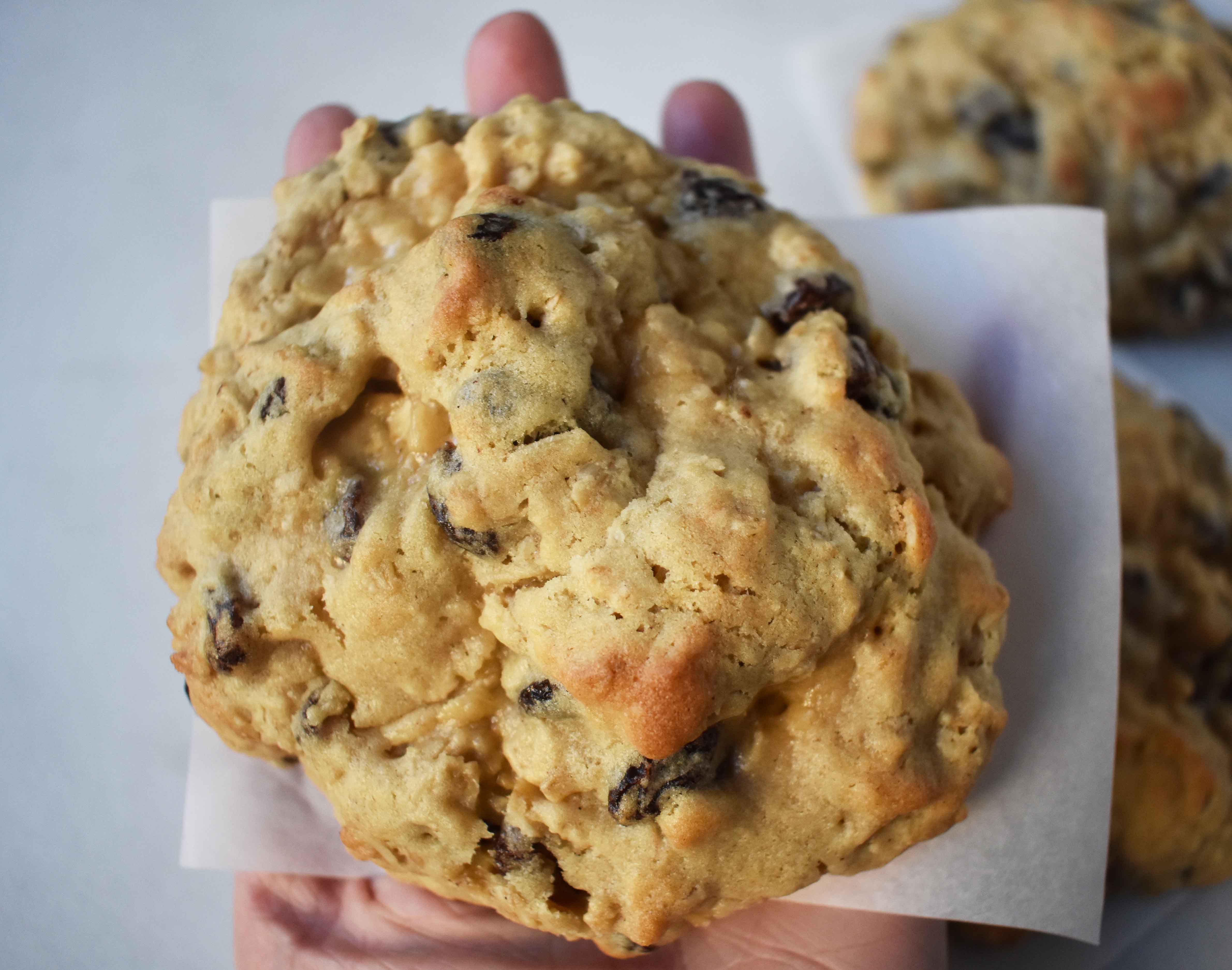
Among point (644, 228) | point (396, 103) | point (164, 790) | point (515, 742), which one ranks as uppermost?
point (396, 103)

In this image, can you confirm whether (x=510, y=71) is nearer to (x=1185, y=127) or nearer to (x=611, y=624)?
(x=611, y=624)

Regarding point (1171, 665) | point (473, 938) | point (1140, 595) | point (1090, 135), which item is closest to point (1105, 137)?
point (1090, 135)

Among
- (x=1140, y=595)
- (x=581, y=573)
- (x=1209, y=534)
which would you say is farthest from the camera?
(x=1209, y=534)

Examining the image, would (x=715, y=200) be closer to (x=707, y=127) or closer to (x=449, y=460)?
(x=449, y=460)

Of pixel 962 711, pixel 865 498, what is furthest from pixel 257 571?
pixel 962 711

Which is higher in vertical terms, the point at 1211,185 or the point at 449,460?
the point at 1211,185

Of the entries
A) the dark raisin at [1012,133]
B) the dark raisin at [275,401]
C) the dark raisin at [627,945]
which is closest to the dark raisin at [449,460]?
the dark raisin at [275,401]

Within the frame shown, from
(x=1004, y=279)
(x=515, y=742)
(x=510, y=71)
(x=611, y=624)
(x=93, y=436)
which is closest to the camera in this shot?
(x=611, y=624)
